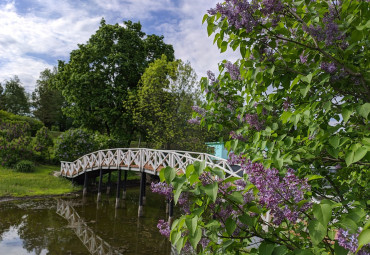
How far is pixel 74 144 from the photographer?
84.3 ft

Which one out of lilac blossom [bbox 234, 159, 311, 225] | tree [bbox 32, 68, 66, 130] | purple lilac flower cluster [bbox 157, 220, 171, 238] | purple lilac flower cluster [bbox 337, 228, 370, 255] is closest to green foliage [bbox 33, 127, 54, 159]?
tree [bbox 32, 68, 66, 130]

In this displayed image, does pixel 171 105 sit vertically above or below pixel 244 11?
above

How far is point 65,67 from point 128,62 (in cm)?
711

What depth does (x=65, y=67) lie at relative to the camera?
2770 cm

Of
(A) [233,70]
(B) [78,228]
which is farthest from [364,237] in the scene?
(B) [78,228]

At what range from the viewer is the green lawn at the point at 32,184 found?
62.6ft

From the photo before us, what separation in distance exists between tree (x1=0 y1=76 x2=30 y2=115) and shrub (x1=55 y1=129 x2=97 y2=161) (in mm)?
34273

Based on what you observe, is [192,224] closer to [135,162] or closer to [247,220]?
[247,220]

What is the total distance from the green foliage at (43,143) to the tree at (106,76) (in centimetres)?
359

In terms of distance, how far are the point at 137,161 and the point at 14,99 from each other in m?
48.0

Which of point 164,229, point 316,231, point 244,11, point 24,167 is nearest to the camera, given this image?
point 316,231

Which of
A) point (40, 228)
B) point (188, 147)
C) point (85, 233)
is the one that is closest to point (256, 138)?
point (85, 233)

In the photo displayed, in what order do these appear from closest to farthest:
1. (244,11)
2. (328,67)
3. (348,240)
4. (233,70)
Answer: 1. (348,240)
2. (328,67)
3. (244,11)
4. (233,70)

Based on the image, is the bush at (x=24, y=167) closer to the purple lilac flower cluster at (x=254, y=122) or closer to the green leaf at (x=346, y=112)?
the purple lilac flower cluster at (x=254, y=122)
